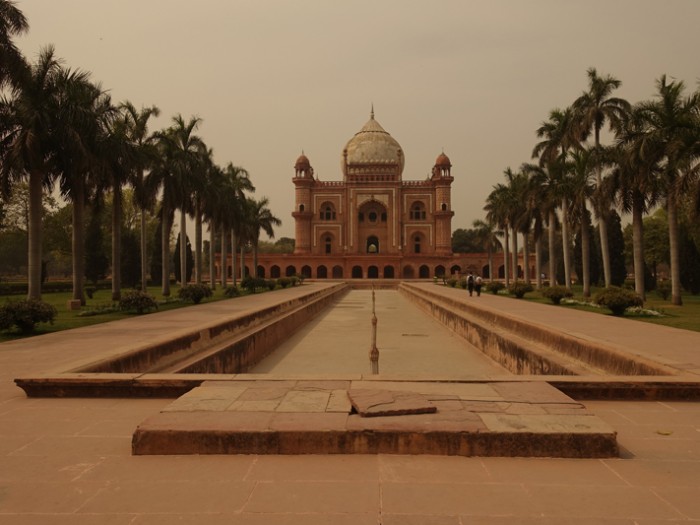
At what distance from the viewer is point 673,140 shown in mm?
17016

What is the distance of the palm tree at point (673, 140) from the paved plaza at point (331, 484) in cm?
1539

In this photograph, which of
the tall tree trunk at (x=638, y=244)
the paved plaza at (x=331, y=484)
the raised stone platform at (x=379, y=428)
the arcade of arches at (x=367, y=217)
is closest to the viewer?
the paved plaza at (x=331, y=484)

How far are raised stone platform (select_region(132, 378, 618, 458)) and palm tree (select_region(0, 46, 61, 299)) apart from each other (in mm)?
14031

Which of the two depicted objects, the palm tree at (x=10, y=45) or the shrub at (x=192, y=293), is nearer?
the palm tree at (x=10, y=45)

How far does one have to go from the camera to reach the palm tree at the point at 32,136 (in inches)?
610

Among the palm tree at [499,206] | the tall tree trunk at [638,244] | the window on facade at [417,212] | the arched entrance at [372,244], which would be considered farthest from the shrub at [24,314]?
the window on facade at [417,212]

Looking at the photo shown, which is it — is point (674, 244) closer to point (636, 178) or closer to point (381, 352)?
point (636, 178)

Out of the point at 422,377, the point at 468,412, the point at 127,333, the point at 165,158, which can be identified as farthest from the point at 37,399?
the point at 165,158

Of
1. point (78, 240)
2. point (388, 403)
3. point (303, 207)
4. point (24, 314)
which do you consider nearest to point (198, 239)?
point (78, 240)

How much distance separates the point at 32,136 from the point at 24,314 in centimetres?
695

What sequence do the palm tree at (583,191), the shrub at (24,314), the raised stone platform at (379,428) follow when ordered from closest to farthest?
the raised stone platform at (379,428) < the shrub at (24,314) < the palm tree at (583,191)

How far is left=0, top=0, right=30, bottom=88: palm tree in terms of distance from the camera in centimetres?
1467

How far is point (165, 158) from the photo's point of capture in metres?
24.8

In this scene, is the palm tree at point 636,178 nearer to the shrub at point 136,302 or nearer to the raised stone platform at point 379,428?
the shrub at point 136,302
